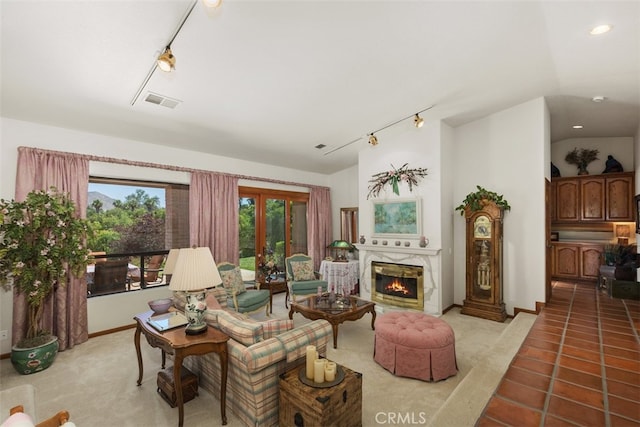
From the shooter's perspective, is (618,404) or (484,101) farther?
(484,101)

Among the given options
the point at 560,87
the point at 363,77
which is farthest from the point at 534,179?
the point at 363,77

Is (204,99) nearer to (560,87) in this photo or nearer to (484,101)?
(484,101)

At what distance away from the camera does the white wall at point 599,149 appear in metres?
5.59

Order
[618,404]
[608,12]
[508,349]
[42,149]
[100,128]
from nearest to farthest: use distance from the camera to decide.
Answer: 1. [618,404]
2. [608,12]
3. [508,349]
4. [42,149]
5. [100,128]

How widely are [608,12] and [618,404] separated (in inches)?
120

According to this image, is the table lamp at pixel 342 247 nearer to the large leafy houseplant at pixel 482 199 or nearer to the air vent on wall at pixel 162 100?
the large leafy houseplant at pixel 482 199

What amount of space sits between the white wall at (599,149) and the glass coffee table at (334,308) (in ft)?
17.9

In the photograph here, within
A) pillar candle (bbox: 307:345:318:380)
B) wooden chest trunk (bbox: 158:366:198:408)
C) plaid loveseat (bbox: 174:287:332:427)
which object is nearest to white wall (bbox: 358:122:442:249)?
plaid loveseat (bbox: 174:287:332:427)

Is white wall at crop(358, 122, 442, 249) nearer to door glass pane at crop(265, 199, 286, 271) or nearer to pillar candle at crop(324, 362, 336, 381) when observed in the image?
door glass pane at crop(265, 199, 286, 271)

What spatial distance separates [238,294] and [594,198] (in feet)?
22.8

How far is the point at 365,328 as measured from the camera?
429 cm

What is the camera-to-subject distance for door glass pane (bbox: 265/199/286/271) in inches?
251

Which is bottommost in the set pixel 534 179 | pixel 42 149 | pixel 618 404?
pixel 618 404

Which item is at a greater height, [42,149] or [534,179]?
[42,149]
